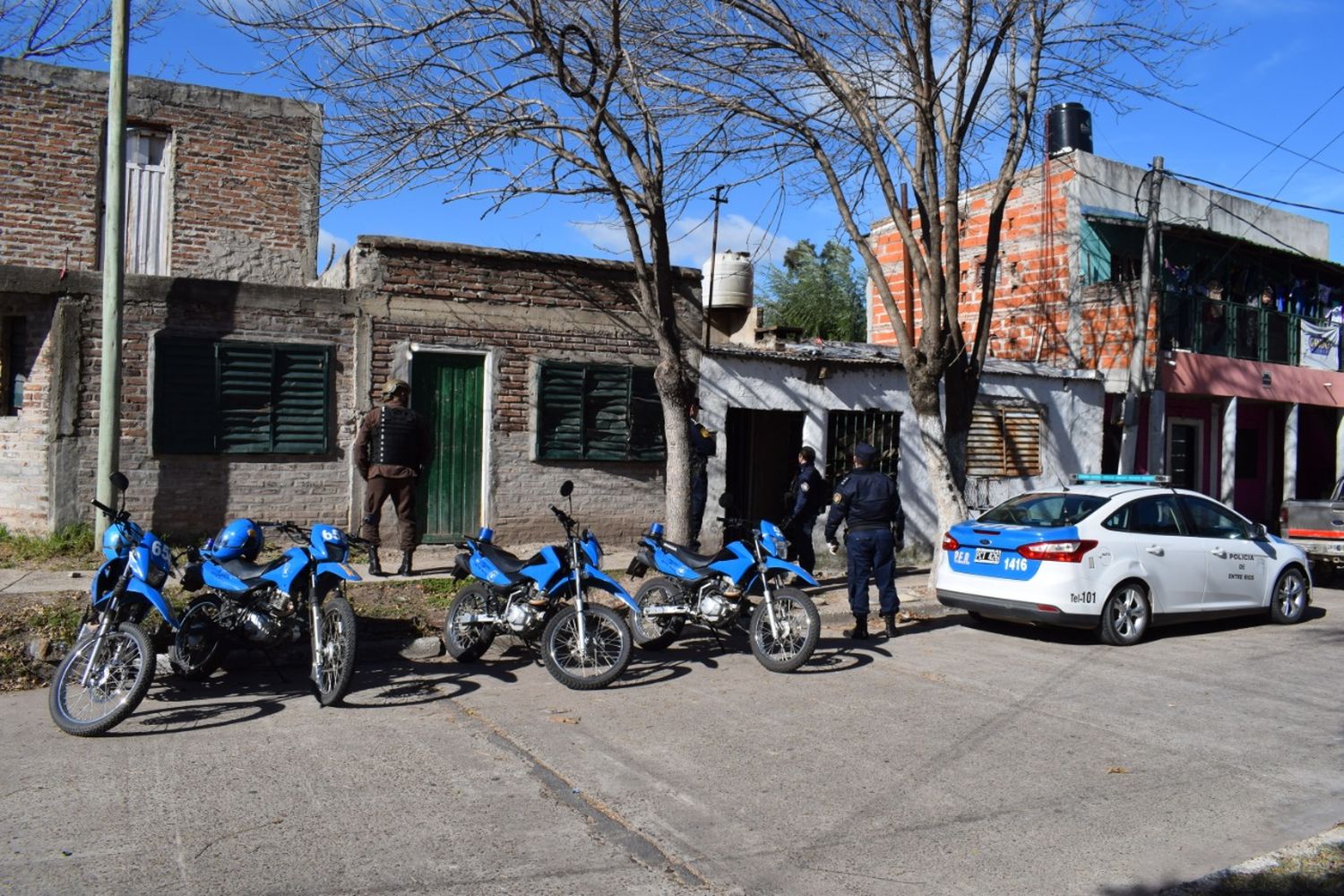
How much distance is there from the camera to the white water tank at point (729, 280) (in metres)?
14.1

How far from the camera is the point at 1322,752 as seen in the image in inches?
247

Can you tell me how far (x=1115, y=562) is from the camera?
372 inches

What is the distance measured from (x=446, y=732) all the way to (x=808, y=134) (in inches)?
332

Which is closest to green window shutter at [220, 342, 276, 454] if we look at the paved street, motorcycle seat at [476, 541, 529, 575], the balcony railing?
the paved street

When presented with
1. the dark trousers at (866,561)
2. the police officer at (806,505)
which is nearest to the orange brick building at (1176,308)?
the police officer at (806,505)

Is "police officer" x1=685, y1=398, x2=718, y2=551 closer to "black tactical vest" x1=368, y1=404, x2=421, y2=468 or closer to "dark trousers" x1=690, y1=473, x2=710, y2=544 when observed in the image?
"dark trousers" x1=690, y1=473, x2=710, y2=544

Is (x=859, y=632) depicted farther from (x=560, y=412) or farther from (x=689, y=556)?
(x=560, y=412)

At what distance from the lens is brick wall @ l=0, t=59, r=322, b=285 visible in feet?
41.8

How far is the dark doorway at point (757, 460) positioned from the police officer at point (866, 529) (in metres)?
5.67

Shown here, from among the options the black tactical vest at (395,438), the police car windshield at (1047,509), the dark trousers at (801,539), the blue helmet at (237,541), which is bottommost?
the dark trousers at (801,539)

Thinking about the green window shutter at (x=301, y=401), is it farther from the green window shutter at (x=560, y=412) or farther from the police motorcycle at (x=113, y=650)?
the police motorcycle at (x=113, y=650)

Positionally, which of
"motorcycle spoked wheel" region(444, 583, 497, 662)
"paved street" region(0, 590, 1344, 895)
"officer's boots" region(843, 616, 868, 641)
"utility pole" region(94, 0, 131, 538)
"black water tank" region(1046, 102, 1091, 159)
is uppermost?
"black water tank" region(1046, 102, 1091, 159)

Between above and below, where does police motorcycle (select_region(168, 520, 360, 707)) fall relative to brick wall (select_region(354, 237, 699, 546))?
below

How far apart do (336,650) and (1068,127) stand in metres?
17.7
